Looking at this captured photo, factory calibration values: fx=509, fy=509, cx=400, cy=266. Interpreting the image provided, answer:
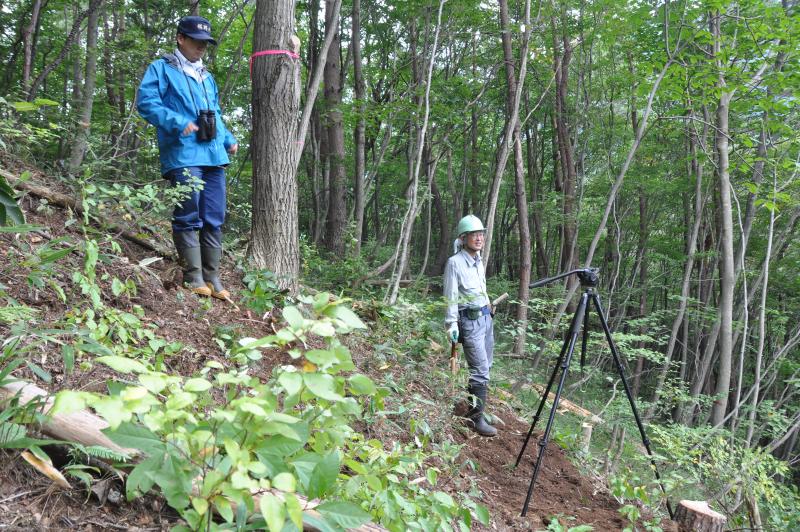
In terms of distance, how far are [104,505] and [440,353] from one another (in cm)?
487

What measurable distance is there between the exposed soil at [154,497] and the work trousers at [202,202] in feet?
1.41

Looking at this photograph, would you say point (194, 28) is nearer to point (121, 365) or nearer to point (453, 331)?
point (453, 331)

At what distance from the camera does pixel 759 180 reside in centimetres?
805

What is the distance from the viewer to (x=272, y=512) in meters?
1.06

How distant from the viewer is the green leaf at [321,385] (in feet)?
3.90

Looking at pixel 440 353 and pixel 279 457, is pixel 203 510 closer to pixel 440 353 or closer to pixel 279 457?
pixel 279 457

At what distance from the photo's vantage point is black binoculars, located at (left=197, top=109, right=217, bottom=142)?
3.72m

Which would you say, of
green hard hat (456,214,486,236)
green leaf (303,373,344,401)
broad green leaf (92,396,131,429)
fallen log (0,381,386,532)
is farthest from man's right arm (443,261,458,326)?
broad green leaf (92,396,131,429)

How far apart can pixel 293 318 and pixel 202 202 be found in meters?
2.96

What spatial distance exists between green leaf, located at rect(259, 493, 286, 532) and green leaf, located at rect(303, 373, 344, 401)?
237 mm

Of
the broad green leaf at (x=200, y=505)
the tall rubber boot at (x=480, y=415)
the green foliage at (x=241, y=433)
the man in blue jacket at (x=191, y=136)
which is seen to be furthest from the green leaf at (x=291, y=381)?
the tall rubber boot at (x=480, y=415)

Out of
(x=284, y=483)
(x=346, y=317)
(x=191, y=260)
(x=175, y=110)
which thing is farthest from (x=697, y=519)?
(x=175, y=110)

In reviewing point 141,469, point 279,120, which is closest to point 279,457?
point 141,469

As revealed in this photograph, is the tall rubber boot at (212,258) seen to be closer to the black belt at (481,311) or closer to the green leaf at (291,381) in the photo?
the black belt at (481,311)
